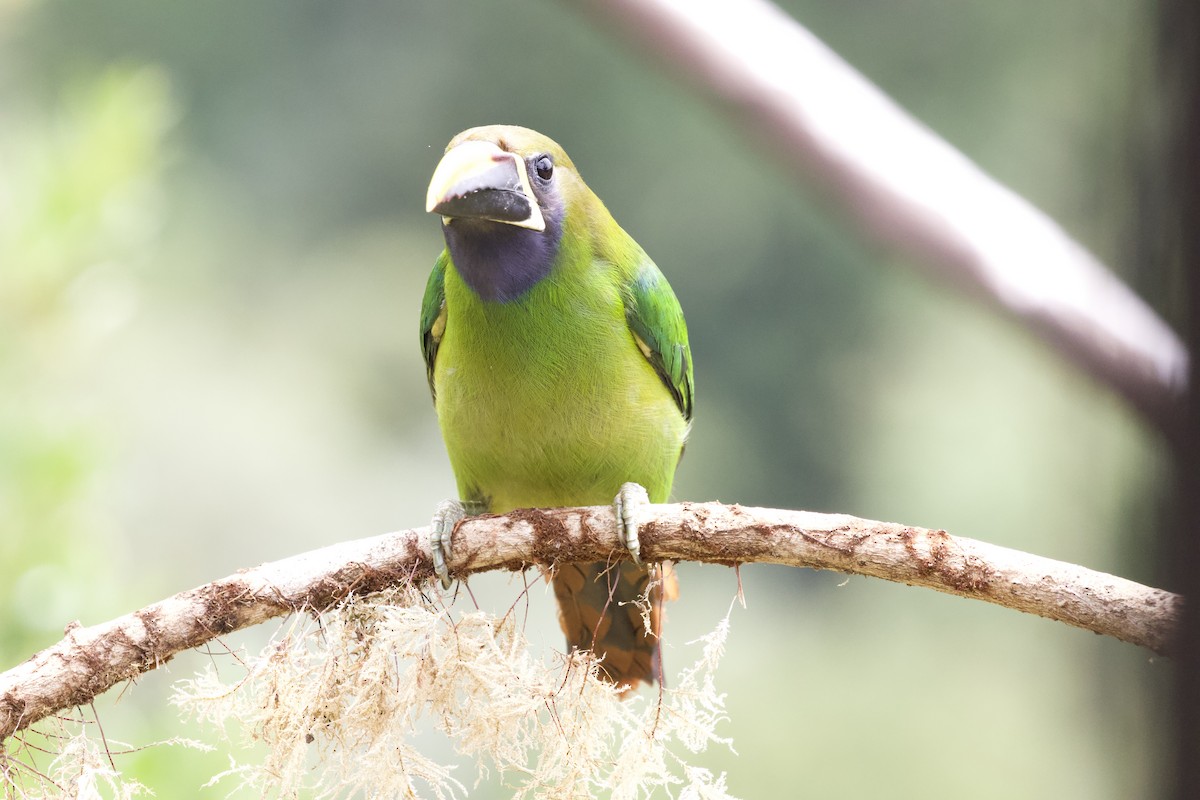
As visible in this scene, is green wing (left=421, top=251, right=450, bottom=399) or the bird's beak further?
green wing (left=421, top=251, right=450, bottom=399)

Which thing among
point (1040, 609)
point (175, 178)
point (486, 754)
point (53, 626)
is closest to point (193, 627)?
point (486, 754)

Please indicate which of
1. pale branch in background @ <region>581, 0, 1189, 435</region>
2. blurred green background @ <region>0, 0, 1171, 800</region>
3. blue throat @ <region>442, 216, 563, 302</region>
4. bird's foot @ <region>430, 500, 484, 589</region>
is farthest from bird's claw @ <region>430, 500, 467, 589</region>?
blurred green background @ <region>0, 0, 1171, 800</region>

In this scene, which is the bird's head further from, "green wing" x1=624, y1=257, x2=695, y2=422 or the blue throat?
"green wing" x1=624, y1=257, x2=695, y2=422

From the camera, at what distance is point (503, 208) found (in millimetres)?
1940

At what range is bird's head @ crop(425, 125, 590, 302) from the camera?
1896 mm

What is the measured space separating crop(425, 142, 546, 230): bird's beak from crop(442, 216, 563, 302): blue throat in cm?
3

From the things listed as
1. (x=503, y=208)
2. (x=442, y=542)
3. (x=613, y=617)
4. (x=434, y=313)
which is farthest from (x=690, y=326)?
(x=442, y=542)

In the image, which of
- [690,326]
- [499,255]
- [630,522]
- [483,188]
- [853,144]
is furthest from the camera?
[690,326]

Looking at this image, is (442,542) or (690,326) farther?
(690,326)

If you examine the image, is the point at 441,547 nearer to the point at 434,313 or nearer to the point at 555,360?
the point at 555,360

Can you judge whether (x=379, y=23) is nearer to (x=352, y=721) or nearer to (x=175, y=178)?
(x=175, y=178)

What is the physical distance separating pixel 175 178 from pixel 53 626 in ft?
24.0

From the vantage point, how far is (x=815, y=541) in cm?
158

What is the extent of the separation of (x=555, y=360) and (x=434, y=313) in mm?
346
